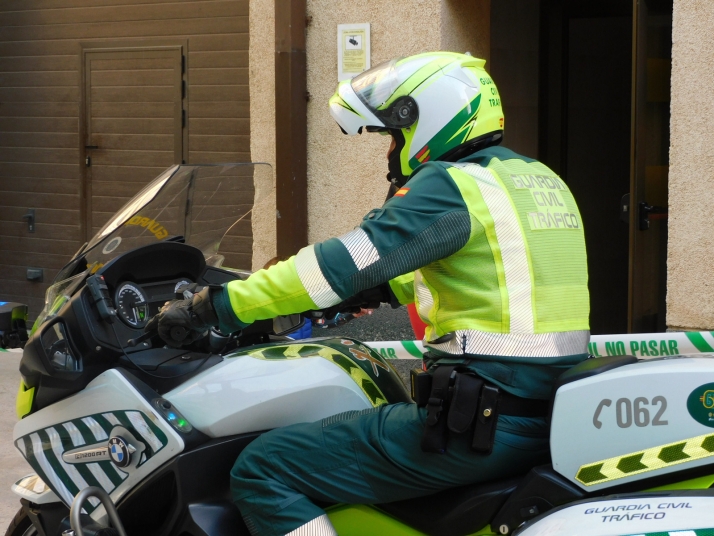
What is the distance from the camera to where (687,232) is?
5559mm

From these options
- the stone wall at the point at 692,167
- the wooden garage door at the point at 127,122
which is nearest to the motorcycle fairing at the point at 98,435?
the stone wall at the point at 692,167

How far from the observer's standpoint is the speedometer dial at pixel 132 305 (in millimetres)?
2709

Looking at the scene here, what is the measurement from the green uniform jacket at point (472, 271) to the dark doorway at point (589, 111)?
5.10 m

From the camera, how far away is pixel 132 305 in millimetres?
2750

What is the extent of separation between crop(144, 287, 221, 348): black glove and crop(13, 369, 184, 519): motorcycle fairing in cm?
30

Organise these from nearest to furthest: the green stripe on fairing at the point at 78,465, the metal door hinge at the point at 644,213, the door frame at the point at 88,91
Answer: the green stripe on fairing at the point at 78,465 < the metal door hinge at the point at 644,213 < the door frame at the point at 88,91

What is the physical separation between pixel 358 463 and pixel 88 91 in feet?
21.9

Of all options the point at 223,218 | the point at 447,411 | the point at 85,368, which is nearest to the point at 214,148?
the point at 223,218

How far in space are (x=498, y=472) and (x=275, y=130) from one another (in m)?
4.84

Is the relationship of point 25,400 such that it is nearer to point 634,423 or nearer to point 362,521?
point 362,521

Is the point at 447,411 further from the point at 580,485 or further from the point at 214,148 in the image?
the point at 214,148

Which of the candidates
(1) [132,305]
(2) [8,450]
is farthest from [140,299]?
(2) [8,450]

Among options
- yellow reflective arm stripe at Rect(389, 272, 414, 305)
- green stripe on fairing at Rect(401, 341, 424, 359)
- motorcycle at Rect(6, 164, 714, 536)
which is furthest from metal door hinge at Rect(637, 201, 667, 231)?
motorcycle at Rect(6, 164, 714, 536)

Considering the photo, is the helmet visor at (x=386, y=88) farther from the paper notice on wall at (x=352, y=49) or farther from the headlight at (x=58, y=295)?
the paper notice on wall at (x=352, y=49)
